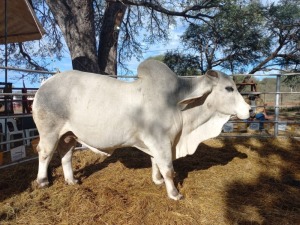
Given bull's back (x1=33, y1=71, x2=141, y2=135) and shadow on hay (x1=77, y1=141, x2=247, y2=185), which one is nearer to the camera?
bull's back (x1=33, y1=71, x2=141, y2=135)

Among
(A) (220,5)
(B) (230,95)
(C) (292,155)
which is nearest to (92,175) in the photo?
(B) (230,95)

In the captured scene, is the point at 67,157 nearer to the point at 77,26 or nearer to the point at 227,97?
the point at 227,97

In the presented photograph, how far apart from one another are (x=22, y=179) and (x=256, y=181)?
338cm

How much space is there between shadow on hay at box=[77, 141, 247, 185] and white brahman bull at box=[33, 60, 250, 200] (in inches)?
32.5

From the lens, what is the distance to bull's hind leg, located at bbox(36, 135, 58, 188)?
348 centimetres

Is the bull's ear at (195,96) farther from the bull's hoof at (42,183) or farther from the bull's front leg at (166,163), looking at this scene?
the bull's hoof at (42,183)

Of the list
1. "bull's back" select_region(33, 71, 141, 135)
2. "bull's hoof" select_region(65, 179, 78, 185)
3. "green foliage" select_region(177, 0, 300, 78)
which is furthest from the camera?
"green foliage" select_region(177, 0, 300, 78)

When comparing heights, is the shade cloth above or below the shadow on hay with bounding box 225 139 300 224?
above

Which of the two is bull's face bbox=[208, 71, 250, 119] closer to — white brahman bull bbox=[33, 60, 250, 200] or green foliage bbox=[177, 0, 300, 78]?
white brahman bull bbox=[33, 60, 250, 200]

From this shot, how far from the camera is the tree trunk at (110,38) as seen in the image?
7211 mm

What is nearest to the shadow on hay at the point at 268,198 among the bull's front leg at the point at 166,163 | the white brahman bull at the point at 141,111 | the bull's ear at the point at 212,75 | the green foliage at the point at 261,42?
the bull's front leg at the point at 166,163

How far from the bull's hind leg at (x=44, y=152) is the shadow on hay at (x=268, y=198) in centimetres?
224

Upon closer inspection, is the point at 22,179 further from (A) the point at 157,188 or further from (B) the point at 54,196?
(A) the point at 157,188

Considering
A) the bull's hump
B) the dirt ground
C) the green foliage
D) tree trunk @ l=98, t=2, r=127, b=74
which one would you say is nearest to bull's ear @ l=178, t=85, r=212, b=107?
the bull's hump
